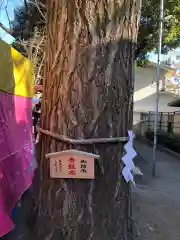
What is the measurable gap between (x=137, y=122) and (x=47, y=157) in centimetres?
2500

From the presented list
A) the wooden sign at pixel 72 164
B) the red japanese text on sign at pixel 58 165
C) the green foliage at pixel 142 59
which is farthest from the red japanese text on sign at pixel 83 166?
the green foliage at pixel 142 59

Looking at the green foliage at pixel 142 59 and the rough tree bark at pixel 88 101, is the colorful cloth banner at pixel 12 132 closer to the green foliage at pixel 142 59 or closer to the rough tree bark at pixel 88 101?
the rough tree bark at pixel 88 101

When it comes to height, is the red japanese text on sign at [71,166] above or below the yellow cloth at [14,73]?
below

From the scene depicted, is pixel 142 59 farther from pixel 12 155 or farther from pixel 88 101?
pixel 88 101

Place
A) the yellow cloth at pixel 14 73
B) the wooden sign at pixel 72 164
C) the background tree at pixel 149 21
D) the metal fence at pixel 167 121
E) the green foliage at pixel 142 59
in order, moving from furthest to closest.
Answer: the metal fence at pixel 167 121 < the green foliage at pixel 142 59 < the background tree at pixel 149 21 < the yellow cloth at pixel 14 73 < the wooden sign at pixel 72 164

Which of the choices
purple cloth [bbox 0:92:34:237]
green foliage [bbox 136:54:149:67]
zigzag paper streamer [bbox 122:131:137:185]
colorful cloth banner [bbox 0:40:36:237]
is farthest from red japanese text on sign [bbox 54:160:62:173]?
green foliage [bbox 136:54:149:67]

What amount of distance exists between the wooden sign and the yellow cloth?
1943 mm

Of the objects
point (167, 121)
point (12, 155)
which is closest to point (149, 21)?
point (167, 121)

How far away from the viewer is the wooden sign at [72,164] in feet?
7.59

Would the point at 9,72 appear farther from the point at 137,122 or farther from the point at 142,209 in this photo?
the point at 137,122

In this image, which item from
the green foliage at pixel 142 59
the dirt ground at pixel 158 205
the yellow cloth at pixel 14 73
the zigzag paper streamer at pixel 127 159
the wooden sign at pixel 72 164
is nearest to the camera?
the wooden sign at pixel 72 164

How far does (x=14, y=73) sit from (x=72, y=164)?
2.72 m

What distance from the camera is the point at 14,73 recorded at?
4.69 m

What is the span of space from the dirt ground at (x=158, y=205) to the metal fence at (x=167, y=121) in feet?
36.8
